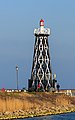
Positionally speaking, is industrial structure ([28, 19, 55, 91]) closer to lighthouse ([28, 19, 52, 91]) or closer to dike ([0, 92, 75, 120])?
lighthouse ([28, 19, 52, 91])

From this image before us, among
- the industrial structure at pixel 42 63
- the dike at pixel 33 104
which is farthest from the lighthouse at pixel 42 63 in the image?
the dike at pixel 33 104

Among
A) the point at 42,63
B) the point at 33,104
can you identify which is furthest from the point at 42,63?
the point at 33,104

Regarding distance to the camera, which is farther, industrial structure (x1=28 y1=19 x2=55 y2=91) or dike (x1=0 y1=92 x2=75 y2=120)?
industrial structure (x1=28 y1=19 x2=55 y2=91)

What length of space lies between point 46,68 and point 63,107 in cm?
1541

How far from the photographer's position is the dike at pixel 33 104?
347 ft

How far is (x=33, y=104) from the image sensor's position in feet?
376

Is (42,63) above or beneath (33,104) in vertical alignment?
above

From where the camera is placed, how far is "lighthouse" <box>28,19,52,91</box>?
136387mm

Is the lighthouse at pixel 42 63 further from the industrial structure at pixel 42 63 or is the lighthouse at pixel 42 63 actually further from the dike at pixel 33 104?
the dike at pixel 33 104

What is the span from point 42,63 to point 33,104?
23081 mm

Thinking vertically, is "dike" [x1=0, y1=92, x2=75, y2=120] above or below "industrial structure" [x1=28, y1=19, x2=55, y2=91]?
below

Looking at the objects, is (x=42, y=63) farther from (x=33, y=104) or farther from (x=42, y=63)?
(x=33, y=104)

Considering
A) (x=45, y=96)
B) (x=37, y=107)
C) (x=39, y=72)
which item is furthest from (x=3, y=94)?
(x=39, y=72)

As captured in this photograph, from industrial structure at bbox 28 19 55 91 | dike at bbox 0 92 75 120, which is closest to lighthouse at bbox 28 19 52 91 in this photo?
industrial structure at bbox 28 19 55 91
